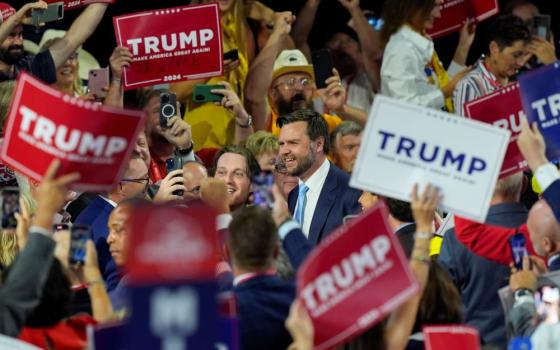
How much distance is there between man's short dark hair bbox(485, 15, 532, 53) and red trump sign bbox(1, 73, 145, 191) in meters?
4.36

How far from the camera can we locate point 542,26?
396 inches

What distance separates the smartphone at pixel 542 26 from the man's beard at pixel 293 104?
2.01 m

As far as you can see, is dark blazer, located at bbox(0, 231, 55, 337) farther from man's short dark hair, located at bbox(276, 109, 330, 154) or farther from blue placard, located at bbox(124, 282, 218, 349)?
man's short dark hair, located at bbox(276, 109, 330, 154)

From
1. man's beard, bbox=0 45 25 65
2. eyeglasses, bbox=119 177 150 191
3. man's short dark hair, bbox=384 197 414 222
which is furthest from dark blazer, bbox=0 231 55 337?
man's beard, bbox=0 45 25 65

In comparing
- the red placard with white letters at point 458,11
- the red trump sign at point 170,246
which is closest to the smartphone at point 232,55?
the red placard with white letters at point 458,11

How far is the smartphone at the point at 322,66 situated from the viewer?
8.45 meters

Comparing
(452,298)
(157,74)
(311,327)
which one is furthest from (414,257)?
(157,74)

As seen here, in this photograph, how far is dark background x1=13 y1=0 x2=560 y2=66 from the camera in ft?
33.0

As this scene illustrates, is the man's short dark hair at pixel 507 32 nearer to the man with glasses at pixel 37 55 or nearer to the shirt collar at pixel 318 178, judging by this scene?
the shirt collar at pixel 318 178

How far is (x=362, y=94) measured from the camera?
32.9ft

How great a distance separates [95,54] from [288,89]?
6.04 feet

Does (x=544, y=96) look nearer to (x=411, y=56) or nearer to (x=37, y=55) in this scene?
(x=411, y=56)

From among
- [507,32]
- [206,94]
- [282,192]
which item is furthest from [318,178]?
[507,32]

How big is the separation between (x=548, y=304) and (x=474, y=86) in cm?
385
